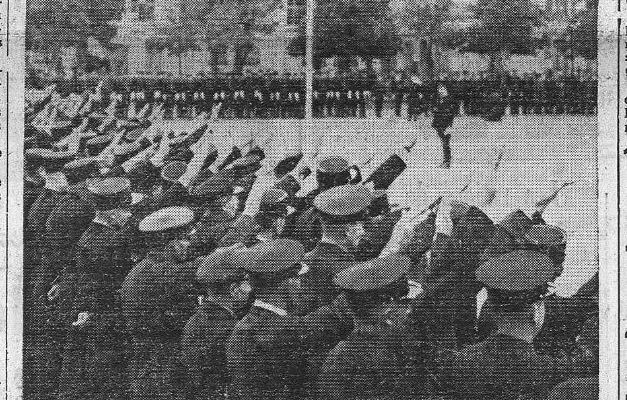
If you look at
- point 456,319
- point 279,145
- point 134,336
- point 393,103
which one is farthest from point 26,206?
point 456,319

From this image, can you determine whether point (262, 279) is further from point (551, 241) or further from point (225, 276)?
point (551, 241)

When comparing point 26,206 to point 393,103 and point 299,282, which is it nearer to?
point 299,282

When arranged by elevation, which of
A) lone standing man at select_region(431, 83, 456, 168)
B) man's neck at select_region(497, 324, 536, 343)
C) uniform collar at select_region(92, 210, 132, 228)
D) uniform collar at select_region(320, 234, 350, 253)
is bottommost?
man's neck at select_region(497, 324, 536, 343)

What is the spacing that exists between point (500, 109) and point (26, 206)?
1.07m

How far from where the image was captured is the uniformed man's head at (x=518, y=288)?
1.31 metres

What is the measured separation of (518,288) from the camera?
1309mm

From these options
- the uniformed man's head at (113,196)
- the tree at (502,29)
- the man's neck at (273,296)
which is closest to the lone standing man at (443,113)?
the tree at (502,29)

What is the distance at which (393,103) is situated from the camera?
1339 millimetres

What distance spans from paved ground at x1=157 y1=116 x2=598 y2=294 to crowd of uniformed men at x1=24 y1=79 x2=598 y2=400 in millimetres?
23

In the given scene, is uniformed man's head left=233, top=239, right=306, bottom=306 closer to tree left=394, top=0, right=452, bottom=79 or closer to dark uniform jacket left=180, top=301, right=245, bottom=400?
dark uniform jacket left=180, top=301, right=245, bottom=400

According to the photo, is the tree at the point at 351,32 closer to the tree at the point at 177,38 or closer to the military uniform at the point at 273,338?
the tree at the point at 177,38

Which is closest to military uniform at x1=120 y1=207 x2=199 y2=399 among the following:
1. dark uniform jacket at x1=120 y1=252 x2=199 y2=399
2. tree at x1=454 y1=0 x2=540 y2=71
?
dark uniform jacket at x1=120 y1=252 x2=199 y2=399

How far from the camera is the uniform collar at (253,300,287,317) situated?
4.32ft

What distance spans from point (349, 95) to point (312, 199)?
25 centimetres
